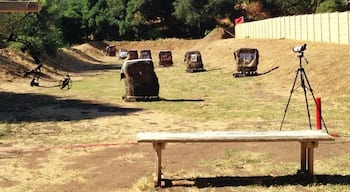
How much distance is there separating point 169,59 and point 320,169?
3867cm

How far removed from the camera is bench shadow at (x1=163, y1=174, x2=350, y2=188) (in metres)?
8.61

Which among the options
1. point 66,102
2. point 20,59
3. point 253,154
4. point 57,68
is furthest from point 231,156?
point 57,68

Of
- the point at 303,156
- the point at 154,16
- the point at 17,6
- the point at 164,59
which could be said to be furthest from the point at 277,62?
the point at 154,16

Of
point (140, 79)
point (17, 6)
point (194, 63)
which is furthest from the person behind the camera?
point (194, 63)

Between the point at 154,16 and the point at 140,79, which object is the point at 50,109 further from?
the point at 154,16

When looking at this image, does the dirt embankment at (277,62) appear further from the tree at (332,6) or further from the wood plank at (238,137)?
the tree at (332,6)

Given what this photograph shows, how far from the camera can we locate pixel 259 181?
28.6ft

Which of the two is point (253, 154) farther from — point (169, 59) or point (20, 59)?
point (169, 59)

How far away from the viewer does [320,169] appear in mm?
9508

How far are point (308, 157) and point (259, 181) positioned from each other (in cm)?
84

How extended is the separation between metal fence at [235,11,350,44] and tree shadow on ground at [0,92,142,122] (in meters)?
15.4

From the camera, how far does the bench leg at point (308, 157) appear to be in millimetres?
8609

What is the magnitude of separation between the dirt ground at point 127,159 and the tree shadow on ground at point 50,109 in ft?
0.79

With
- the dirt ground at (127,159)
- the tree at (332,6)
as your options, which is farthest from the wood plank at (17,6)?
the tree at (332,6)
